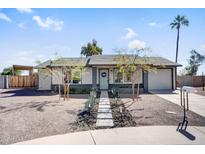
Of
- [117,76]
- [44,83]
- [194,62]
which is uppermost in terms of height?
[194,62]

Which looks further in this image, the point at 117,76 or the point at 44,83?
the point at 44,83

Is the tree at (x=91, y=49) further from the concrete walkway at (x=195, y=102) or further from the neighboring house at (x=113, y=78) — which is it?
the concrete walkway at (x=195, y=102)

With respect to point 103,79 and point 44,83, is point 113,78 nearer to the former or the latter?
point 103,79

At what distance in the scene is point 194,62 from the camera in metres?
43.4

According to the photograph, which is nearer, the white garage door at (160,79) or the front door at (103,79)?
the front door at (103,79)

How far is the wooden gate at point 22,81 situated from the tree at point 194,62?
29.9m

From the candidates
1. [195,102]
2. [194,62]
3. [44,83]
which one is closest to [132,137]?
[195,102]

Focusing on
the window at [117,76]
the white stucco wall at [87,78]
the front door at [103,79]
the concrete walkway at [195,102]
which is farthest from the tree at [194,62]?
the concrete walkway at [195,102]

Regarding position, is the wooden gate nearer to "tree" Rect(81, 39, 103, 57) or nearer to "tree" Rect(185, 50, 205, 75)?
"tree" Rect(81, 39, 103, 57)

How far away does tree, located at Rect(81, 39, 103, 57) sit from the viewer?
142 feet

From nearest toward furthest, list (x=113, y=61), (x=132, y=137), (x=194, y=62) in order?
(x=132, y=137), (x=113, y=61), (x=194, y=62)

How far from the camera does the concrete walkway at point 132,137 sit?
5.75 m

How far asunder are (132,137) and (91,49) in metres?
38.2

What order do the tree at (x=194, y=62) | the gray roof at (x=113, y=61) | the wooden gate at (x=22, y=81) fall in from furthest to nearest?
the tree at (x=194, y=62) < the wooden gate at (x=22, y=81) < the gray roof at (x=113, y=61)
